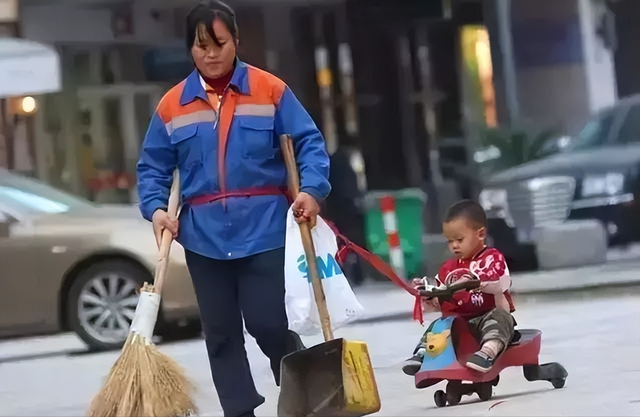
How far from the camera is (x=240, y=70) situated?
425cm

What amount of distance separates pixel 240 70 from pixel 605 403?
187cm

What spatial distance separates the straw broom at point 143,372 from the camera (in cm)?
417

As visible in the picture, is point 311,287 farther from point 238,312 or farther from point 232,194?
point 232,194

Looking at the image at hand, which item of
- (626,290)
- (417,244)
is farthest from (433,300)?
(626,290)

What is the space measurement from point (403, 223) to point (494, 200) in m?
0.65

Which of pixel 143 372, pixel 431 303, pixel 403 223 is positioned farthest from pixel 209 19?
pixel 403 223

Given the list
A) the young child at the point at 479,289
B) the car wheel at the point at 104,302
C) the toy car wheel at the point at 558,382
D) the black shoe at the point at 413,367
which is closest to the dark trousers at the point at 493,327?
the young child at the point at 479,289

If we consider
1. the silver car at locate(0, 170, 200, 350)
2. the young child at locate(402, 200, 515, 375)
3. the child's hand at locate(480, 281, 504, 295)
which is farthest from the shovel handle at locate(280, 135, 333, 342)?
the silver car at locate(0, 170, 200, 350)

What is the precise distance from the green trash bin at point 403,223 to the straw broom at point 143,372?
3387mm

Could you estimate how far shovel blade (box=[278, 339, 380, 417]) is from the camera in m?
3.99

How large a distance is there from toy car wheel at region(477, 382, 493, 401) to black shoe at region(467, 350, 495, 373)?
25 centimetres

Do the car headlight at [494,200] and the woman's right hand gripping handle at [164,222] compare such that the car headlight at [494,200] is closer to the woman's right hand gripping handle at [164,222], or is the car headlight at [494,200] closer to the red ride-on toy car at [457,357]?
the red ride-on toy car at [457,357]

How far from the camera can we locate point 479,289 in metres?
4.78

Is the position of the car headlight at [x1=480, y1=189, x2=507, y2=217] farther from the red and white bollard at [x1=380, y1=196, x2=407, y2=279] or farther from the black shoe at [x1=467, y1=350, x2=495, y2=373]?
the black shoe at [x1=467, y1=350, x2=495, y2=373]
